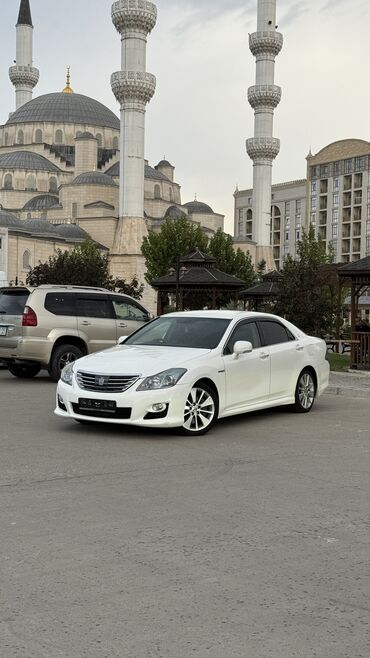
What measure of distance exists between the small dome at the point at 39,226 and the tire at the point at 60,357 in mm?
59321

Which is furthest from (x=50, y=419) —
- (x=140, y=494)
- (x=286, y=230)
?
(x=286, y=230)

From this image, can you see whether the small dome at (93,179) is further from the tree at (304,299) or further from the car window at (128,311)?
the car window at (128,311)

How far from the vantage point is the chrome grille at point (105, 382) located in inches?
344

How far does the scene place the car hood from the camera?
885 cm

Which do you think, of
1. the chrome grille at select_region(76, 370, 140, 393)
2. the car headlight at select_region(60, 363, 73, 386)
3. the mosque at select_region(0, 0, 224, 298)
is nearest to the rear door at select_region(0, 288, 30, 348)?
the car headlight at select_region(60, 363, 73, 386)

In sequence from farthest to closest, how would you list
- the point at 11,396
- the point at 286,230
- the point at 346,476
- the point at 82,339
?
the point at 286,230
the point at 82,339
the point at 11,396
the point at 346,476

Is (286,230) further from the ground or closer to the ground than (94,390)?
further from the ground

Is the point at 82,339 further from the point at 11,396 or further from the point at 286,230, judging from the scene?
the point at 286,230

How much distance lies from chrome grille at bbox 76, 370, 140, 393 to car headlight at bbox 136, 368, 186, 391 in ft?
0.38

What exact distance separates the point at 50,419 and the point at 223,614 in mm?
6851

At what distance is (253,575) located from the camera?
4.20 meters

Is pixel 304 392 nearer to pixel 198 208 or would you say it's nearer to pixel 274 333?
pixel 274 333

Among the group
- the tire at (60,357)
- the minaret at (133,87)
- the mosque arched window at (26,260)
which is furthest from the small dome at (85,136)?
the tire at (60,357)

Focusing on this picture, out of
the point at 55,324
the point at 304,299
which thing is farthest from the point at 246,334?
the point at 304,299
